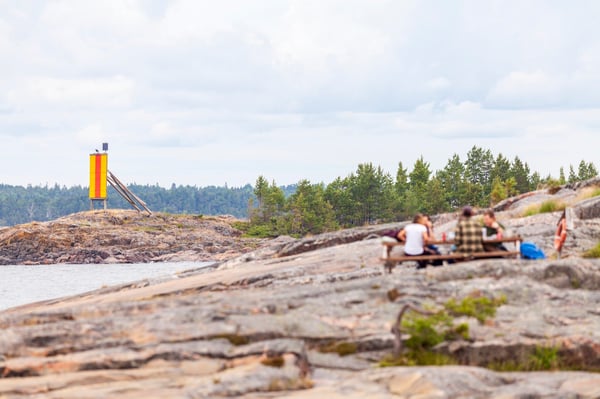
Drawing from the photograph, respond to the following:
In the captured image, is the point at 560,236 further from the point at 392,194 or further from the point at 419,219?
the point at 392,194

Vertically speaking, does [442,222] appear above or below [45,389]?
above

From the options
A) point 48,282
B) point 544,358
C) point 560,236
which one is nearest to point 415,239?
point 560,236

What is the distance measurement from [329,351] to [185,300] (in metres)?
3.65

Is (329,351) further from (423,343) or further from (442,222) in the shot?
(442,222)

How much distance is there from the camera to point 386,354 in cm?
1766

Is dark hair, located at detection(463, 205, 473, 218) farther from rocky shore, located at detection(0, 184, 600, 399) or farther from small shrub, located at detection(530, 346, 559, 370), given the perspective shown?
small shrub, located at detection(530, 346, 559, 370)

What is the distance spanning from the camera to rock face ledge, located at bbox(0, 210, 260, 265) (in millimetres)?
150250

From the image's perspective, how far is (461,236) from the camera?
2248 cm

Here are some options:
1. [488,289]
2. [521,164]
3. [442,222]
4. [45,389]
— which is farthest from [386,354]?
[521,164]

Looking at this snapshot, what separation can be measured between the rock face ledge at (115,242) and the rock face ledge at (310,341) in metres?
126

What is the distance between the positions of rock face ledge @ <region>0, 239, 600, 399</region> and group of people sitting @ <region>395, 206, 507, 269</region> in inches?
61.8

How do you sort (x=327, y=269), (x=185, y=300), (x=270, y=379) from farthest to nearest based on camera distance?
(x=327, y=269), (x=185, y=300), (x=270, y=379)

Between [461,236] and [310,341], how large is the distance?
643 cm

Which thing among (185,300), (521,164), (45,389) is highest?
(521,164)
